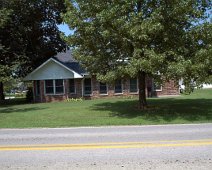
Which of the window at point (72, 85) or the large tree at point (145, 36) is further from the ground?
the large tree at point (145, 36)

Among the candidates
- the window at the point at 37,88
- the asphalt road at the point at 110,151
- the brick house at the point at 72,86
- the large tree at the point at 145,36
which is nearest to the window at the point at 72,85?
the brick house at the point at 72,86

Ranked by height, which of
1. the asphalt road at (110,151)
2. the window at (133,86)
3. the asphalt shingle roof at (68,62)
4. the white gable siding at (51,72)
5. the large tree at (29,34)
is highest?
the large tree at (29,34)

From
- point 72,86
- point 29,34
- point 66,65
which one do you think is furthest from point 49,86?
point 29,34

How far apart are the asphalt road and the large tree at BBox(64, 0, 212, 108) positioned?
6904 mm

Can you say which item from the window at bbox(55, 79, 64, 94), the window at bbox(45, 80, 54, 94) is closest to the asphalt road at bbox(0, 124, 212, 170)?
the window at bbox(55, 79, 64, 94)

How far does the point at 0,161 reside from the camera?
8797 millimetres

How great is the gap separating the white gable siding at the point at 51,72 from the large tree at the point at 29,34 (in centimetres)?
196

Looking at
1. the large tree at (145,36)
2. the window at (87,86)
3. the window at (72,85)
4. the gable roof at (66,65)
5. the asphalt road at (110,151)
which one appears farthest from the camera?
the window at (72,85)

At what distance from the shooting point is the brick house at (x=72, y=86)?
1519 inches

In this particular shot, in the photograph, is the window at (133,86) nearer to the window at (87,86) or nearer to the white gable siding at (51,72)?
the window at (87,86)

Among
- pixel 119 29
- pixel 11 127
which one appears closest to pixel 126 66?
pixel 119 29

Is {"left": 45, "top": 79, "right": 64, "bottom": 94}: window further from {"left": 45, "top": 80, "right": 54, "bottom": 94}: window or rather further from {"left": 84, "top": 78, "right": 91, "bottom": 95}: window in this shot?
{"left": 84, "top": 78, "right": 91, "bottom": 95}: window

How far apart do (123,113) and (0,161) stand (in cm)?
1372

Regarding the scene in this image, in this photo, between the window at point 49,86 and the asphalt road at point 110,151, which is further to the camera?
the window at point 49,86
